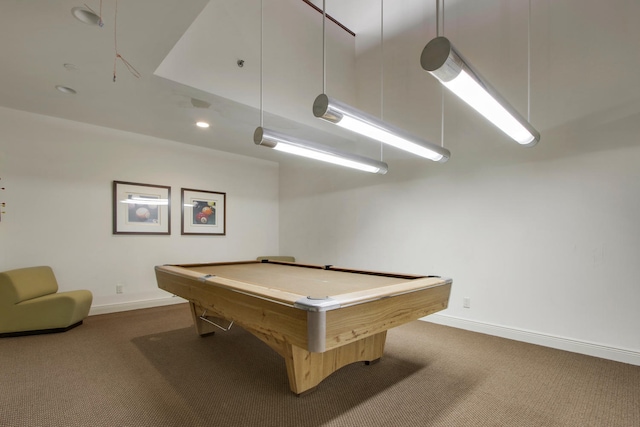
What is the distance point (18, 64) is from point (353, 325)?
3.43 metres

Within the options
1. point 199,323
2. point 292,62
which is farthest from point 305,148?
point 199,323

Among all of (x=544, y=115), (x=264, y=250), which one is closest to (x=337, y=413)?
(x=544, y=115)

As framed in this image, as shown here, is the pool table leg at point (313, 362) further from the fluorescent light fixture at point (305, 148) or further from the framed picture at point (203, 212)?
the framed picture at point (203, 212)

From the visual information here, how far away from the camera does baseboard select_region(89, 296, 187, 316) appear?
13.2ft

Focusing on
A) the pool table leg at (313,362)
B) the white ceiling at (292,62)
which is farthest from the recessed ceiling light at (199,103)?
the pool table leg at (313,362)

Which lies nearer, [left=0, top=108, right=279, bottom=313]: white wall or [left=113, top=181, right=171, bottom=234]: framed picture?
[left=0, top=108, right=279, bottom=313]: white wall

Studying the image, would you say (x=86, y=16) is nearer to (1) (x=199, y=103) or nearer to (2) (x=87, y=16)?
(2) (x=87, y=16)

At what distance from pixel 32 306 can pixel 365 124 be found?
3793 mm

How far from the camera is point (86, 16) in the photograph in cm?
196

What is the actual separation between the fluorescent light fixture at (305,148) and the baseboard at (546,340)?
6.75 feet

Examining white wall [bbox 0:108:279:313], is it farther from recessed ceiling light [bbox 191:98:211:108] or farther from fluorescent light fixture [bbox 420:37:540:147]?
fluorescent light fixture [bbox 420:37:540:147]

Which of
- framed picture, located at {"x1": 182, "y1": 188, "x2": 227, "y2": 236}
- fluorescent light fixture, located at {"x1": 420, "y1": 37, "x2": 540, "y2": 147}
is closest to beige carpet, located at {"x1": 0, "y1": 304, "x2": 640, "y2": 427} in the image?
fluorescent light fixture, located at {"x1": 420, "y1": 37, "x2": 540, "y2": 147}

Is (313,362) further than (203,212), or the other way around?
(203,212)

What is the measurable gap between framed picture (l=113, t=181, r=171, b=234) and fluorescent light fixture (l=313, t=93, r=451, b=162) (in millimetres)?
3714
